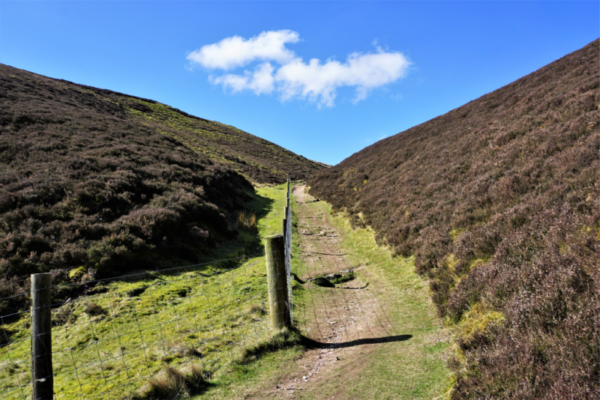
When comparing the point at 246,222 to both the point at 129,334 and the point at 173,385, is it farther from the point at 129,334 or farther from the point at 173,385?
the point at 173,385

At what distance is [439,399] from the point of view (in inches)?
149

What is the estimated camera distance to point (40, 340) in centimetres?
412

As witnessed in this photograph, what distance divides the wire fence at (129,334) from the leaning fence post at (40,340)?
13 mm

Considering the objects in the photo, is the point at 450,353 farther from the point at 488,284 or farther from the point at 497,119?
the point at 497,119

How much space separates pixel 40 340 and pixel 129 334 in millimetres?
3145

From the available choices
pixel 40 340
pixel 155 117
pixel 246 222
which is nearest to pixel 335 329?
pixel 40 340

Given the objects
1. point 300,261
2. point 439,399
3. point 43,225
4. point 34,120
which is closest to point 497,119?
point 300,261

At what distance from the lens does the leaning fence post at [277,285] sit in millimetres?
6062

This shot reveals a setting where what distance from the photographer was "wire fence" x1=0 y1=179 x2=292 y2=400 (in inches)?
201

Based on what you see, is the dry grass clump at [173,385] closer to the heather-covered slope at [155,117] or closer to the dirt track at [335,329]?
the dirt track at [335,329]

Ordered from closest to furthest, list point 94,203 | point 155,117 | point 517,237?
point 517,237 < point 94,203 < point 155,117

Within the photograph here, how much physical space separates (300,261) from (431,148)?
1407 cm

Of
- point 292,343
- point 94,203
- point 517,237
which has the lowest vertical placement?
point 292,343

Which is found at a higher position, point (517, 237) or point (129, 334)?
point (517, 237)
